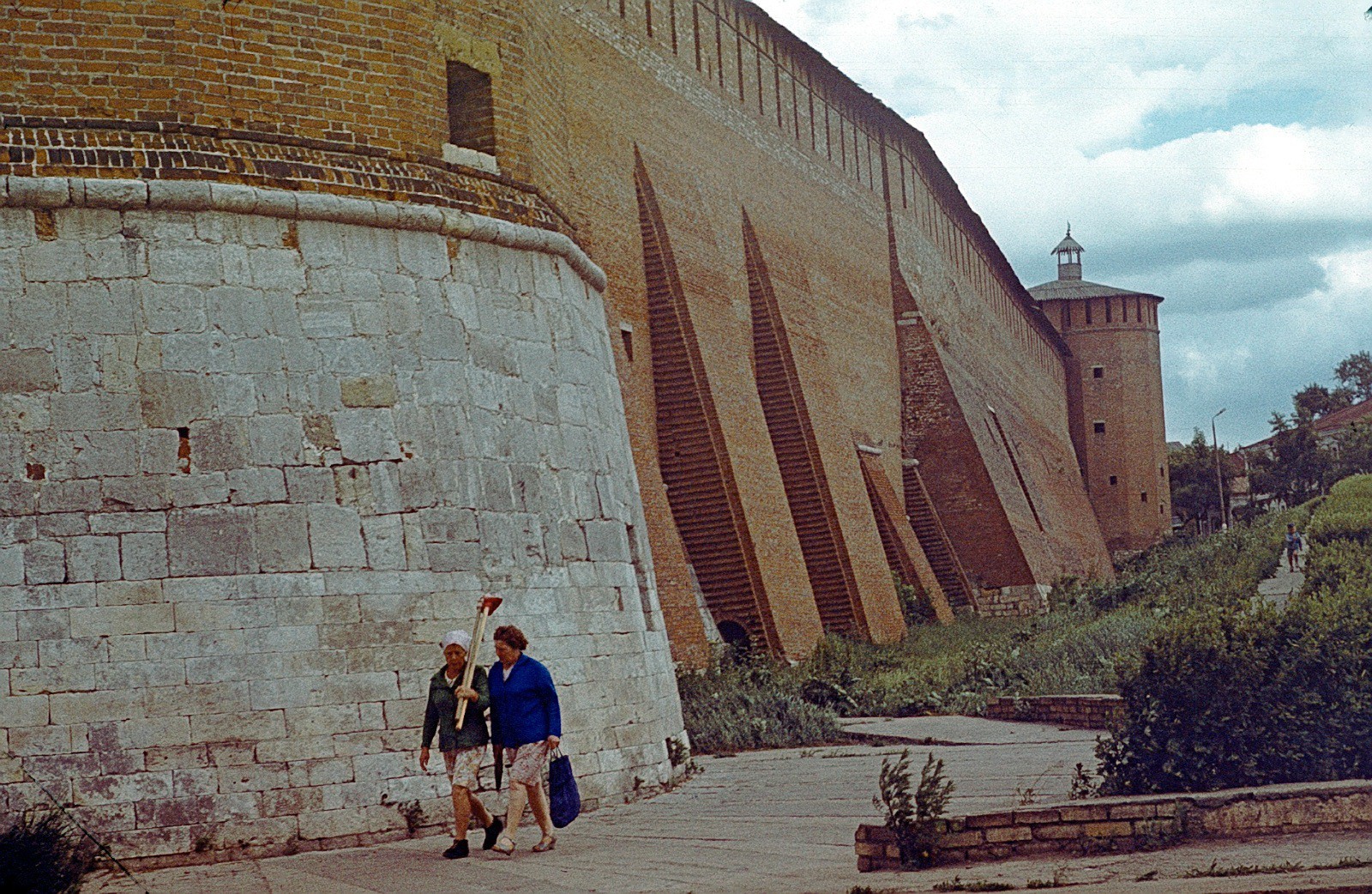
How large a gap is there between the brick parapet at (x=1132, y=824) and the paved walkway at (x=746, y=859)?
13 centimetres

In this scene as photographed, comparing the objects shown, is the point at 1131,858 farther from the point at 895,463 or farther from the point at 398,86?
the point at 895,463

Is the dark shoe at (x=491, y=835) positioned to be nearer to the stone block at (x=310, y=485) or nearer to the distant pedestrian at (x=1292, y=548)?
the stone block at (x=310, y=485)

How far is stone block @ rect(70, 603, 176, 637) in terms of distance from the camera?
9.05m

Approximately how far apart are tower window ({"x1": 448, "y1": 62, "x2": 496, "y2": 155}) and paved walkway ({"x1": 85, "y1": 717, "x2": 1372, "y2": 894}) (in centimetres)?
474

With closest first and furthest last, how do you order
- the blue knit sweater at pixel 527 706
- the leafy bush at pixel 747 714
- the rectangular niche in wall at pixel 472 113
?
1. the blue knit sweater at pixel 527 706
2. the rectangular niche in wall at pixel 472 113
3. the leafy bush at pixel 747 714

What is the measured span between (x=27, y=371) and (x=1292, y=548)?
2493 cm

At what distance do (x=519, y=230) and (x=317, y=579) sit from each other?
3098 mm

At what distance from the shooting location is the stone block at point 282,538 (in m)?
9.54

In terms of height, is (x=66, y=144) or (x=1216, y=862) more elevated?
(x=66, y=144)

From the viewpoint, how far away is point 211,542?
942cm

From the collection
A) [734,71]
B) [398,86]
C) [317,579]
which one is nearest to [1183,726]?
[317,579]

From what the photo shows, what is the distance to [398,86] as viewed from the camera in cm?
1107

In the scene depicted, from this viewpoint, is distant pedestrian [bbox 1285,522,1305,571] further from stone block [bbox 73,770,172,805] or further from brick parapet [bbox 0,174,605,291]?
stone block [bbox 73,770,172,805]

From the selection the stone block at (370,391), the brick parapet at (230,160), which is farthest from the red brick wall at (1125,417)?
the stone block at (370,391)
